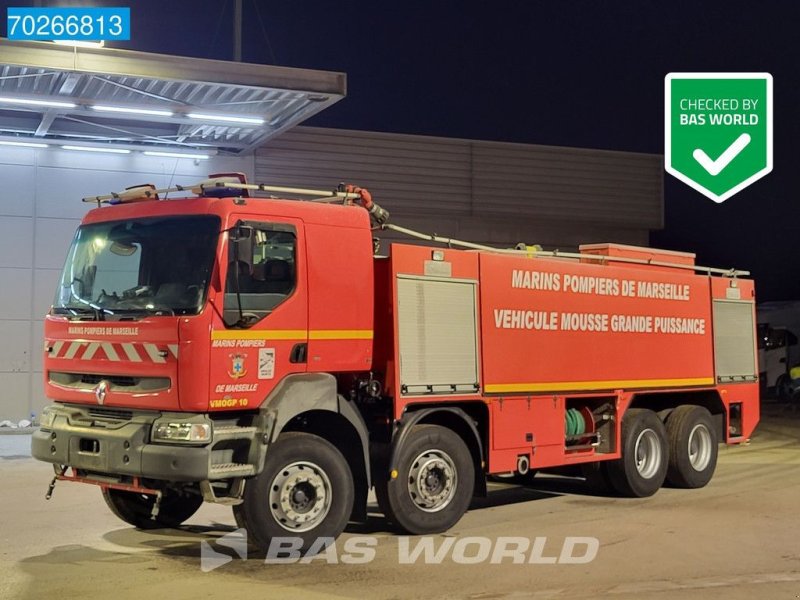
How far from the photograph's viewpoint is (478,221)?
2556cm

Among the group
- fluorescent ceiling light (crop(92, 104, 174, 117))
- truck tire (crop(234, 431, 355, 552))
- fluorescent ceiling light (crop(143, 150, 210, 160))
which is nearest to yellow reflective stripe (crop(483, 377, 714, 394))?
truck tire (crop(234, 431, 355, 552))

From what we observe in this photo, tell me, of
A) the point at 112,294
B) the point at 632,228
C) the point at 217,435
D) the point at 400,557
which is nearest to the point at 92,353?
the point at 112,294

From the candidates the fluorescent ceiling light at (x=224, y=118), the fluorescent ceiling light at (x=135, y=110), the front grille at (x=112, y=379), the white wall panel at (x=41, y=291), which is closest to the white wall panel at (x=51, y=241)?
the white wall panel at (x=41, y=291)

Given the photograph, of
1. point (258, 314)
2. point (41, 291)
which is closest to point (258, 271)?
point (258, 314)

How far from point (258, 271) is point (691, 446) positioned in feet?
23.3

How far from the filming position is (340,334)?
941 centimetres

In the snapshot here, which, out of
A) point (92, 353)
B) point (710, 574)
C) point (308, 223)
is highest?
point (308, 223)

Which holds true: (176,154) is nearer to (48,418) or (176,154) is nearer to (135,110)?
(135,110)

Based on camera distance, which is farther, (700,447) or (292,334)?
(700,447)

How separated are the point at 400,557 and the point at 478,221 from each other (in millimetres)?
17136

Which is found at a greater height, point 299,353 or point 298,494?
point 299,353

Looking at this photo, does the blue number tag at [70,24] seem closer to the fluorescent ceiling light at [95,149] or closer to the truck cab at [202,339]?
the fluorescent ceiling light at [95,149]

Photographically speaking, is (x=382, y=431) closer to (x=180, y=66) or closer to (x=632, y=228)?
(x=180, y=66)

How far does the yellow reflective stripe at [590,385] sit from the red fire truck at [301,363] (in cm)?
3
